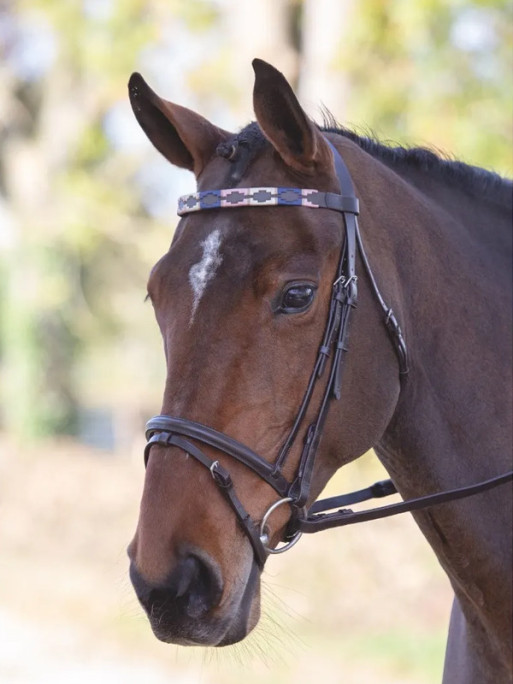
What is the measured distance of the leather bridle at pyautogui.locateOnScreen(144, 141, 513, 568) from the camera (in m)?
2.42

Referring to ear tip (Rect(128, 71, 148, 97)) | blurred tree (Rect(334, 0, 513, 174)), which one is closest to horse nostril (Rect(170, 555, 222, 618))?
ear tip (Rect(128, 71, 148, 97))

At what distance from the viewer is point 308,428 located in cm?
256

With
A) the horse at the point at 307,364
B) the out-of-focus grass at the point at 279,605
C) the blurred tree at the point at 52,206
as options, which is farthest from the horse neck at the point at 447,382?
the blurred tree at the point at 52,206

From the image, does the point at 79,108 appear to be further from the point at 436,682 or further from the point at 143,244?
the point at 436,682

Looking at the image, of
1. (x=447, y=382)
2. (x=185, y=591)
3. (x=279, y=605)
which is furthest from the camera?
(x=279, y=605)

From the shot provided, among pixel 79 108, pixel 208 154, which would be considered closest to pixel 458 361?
pixel 208 154

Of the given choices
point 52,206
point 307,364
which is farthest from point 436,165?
point 52,206

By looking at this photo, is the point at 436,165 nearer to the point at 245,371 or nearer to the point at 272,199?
the point at 272,199

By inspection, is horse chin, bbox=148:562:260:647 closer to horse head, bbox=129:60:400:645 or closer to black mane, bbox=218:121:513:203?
horse head, bbox=129:60:400:645

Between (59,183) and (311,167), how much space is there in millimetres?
→ 14892

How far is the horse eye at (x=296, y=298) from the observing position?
254 cm

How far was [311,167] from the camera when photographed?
272cm

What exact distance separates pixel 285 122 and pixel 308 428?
887 millimetres

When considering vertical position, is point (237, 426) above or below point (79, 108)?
below
